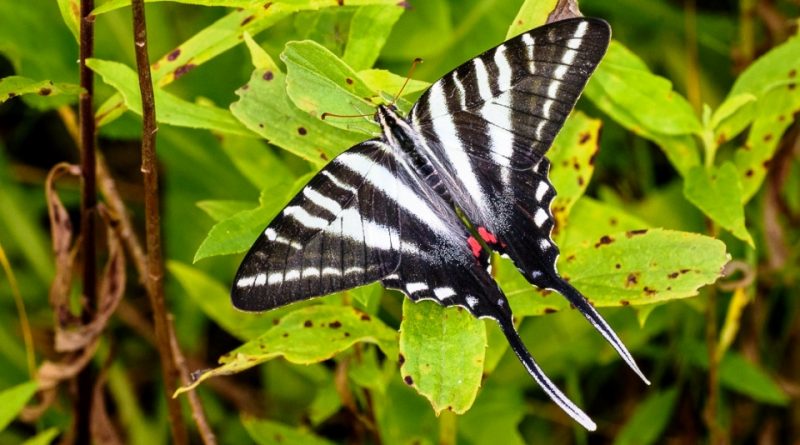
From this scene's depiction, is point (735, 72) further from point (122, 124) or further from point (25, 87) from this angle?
point (25, 87)

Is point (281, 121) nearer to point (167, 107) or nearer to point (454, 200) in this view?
point (167, 107)

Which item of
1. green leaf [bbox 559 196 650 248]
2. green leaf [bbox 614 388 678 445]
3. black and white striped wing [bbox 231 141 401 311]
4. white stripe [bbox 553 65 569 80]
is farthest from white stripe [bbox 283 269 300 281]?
green leaf [bbox 614 388 678 445]

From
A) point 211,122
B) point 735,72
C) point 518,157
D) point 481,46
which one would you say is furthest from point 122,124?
point 735,72

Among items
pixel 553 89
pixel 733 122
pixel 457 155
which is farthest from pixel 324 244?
pixel 733 122

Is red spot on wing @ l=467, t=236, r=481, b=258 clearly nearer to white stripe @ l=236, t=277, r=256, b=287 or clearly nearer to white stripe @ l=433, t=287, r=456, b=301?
white stripe @ l=433, t=287, r=456, b=301

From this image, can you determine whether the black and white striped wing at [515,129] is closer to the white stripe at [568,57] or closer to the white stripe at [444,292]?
the white stripe at [568,57]
